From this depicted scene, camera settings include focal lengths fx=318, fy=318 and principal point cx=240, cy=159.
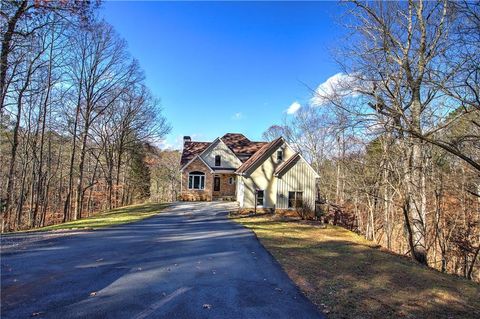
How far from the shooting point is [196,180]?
33062mm

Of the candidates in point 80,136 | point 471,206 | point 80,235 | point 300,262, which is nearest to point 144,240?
point 80,235

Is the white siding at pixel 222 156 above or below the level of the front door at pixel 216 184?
above

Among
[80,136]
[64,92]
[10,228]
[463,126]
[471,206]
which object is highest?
[64,92]

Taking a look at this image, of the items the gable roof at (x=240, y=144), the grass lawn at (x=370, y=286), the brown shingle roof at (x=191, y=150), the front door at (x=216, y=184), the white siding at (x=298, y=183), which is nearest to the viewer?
the grass lawn at (x=370, y=286)

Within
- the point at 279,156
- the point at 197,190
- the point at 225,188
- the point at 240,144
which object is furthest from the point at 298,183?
the point at 240,144

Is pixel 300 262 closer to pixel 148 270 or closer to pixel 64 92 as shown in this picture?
pixel 148 270

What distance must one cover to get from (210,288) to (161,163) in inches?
1554

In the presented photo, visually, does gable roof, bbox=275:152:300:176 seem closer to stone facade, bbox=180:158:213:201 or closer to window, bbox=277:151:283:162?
window, bbox=277:151:283:162

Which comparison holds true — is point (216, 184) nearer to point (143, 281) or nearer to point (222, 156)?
point (222, 156)

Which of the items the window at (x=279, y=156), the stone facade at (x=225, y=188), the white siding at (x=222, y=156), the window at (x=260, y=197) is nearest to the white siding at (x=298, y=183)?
the window at (x=260, y=197)

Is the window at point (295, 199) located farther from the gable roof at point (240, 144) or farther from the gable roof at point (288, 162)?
the gable roof at point (240, 144)

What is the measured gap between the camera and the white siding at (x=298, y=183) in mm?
24000

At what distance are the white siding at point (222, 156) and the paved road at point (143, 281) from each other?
23.0 metres

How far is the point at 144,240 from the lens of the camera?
37.8 ft
